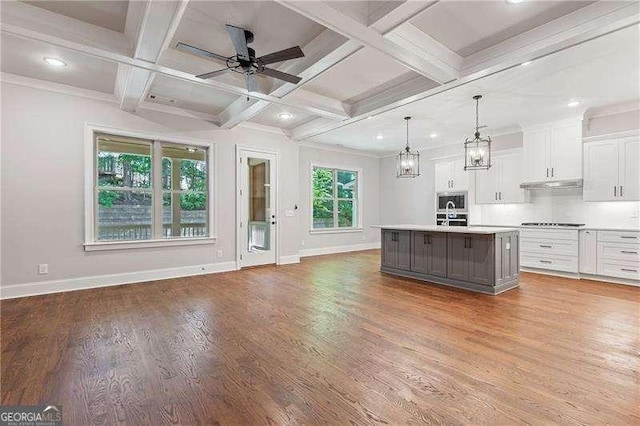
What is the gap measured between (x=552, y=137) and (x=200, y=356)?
670cm

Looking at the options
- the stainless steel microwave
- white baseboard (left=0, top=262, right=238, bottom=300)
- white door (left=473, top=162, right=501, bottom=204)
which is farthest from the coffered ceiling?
white baseboard (left=0, top=262, right=238, bottom=300)

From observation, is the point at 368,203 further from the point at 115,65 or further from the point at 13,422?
the point at 13,422

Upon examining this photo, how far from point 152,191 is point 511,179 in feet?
22.8

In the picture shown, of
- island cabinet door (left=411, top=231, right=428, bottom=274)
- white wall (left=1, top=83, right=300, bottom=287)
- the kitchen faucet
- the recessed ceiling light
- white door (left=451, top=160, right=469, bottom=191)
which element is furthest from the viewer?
the kitchen faucet

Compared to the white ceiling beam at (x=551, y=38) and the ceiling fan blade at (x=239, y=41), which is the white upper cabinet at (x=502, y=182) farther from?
the ceiling fan blade at (x=239, y=41)

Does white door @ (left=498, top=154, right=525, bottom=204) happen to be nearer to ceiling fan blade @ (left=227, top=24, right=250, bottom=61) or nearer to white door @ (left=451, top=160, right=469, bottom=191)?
white door @ (left=451, top=160, right=469, bottom=191)

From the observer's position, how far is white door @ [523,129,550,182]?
5762mm

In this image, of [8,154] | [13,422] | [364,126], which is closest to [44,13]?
[8,154]

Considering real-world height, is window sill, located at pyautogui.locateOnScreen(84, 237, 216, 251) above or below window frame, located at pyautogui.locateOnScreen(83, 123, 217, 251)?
below

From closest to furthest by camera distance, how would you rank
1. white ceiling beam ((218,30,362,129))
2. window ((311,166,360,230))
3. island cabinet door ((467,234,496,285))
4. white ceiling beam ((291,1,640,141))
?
white ceiling beam ((291,1,640,141))
white ceiling beam ((218,30,362,129))
island cabinet door ((467,234,496,285))
window ((311,166,360,230))

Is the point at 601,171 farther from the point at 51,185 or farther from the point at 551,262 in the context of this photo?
the point at 51,185

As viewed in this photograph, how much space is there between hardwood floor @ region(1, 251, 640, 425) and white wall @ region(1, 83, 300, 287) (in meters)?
0.56

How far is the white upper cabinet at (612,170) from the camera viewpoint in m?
4.89

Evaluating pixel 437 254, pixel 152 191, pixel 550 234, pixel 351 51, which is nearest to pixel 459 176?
pixel 550 234
